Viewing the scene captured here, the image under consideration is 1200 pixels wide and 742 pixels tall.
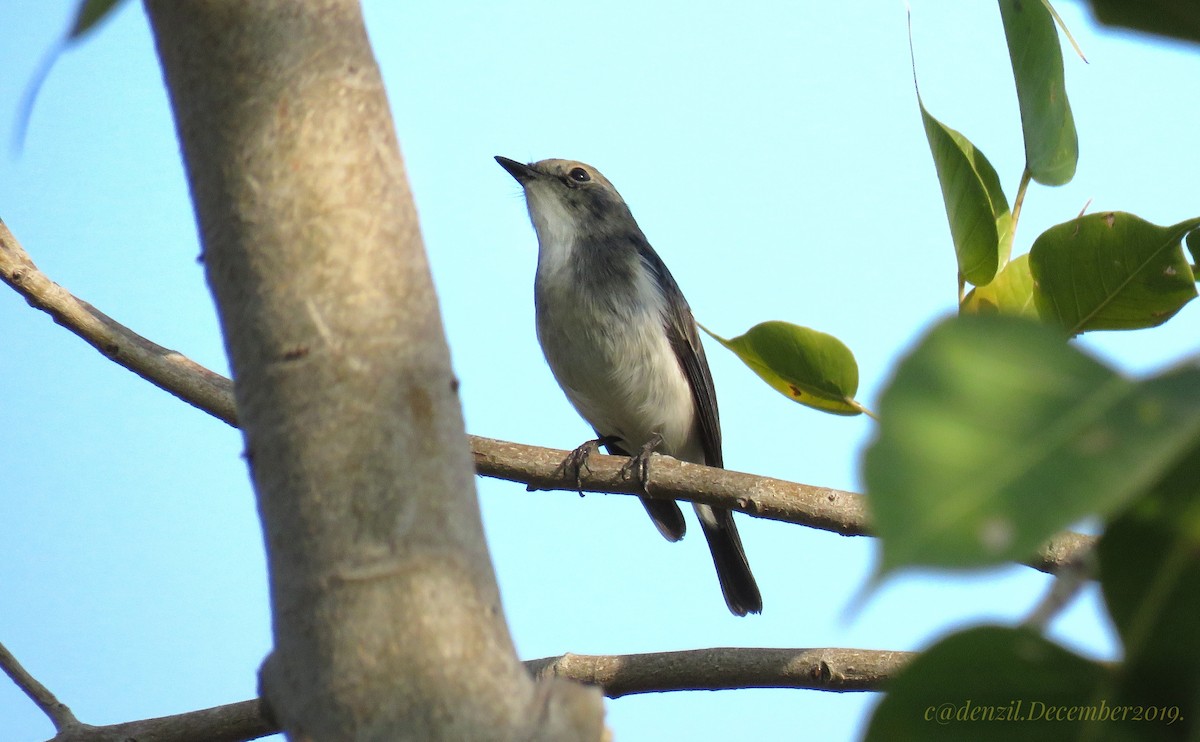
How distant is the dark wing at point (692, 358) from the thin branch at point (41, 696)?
12.2 feet

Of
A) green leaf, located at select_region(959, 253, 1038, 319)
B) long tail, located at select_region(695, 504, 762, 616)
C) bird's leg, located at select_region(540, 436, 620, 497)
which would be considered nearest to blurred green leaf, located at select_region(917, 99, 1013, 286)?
→ green leaf, located at select_region(959, 253, 1038, 319)

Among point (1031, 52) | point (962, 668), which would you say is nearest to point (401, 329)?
point (962, 668)

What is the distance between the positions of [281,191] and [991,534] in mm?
764

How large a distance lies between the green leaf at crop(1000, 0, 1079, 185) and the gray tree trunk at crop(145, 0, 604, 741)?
5.47ft

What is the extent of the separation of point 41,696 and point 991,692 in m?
2.59

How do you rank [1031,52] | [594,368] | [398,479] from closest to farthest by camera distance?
[398,479] → [1031,52] → [594,368]

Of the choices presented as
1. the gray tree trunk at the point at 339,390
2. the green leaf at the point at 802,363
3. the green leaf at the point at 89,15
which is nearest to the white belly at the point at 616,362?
the green leaf at the point at 802,363

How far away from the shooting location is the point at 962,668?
0.64 m

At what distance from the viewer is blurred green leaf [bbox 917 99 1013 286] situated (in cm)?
227

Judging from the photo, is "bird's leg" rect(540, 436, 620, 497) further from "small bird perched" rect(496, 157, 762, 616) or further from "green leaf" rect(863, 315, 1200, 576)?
"green leaf" rect(863, 315, 1200, 576)

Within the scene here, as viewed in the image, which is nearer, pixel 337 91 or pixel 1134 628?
pixel 1134 628

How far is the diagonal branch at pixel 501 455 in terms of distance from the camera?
2.84 m

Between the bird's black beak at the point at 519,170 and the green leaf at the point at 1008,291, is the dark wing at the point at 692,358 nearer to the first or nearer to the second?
A: the bird's black beak at the point at 519,170

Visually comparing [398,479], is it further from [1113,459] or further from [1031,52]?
[1031,52]
